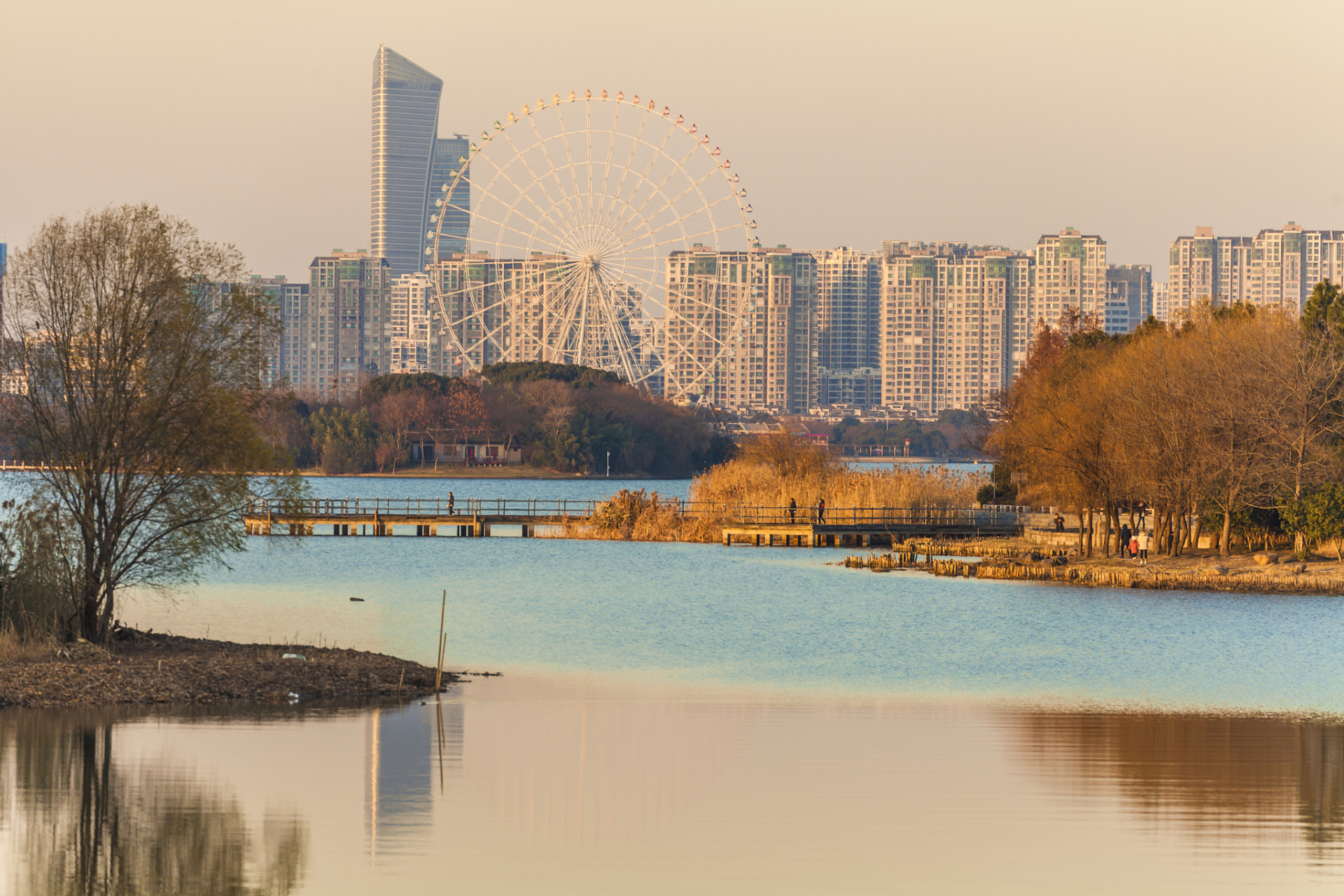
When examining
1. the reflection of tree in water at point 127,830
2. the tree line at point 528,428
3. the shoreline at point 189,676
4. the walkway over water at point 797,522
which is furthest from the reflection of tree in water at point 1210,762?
the tree line at point 528,428

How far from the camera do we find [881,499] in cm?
5756

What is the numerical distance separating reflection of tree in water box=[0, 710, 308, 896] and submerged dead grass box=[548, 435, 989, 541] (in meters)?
42.2

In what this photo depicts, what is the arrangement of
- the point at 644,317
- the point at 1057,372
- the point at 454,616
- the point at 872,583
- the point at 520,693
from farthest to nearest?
the point at 644,317
the point at 1057,372
the point at 872,583
the point at 454,616
the point at 520,693

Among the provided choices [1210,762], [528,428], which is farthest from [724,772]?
[528,428]

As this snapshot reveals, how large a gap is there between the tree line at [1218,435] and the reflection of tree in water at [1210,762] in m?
23.8

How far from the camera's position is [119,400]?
2092 cm

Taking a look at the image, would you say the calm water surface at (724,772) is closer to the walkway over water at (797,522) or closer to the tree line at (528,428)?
the walkway over water at (797,522)

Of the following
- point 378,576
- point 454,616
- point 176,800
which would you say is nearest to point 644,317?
point 378,576

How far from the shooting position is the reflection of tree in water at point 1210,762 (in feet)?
43.1

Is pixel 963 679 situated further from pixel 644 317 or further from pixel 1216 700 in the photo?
pixel 644 317

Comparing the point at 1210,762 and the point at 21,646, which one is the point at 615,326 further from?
the point at 1210,762

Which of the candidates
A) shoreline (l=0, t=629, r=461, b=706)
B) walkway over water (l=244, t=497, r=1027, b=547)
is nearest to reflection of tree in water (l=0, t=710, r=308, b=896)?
shoreline (l=0, t=629, r=461, b=706)

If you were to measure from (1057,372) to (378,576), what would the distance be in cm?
2636

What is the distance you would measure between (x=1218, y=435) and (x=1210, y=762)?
92.9 feet
